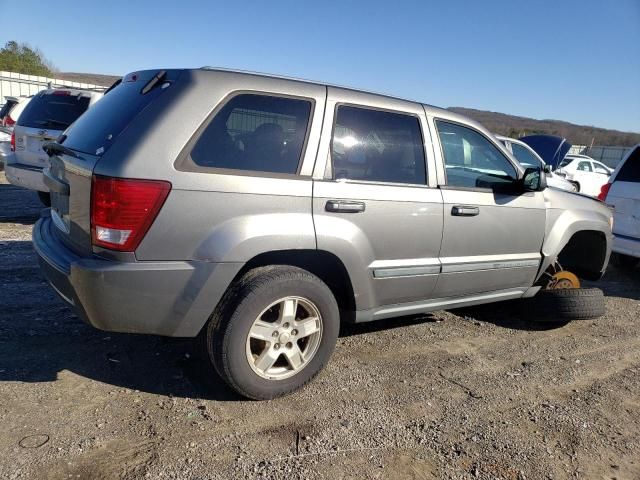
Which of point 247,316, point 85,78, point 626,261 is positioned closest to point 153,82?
A: point 247,316

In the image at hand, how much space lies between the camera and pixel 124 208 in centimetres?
262

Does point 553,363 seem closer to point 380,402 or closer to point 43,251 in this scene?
point 380,402

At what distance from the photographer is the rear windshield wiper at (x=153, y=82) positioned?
298 cm

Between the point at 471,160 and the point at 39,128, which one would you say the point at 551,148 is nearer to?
the point at 471,160

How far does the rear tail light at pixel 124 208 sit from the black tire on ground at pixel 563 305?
351cm

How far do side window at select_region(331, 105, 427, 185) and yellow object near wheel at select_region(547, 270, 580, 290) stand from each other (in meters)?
2.15

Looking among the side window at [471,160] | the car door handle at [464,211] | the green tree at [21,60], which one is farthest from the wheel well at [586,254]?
the green tree at [21,60]

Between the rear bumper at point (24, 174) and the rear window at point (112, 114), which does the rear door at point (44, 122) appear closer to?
the rear bumper at point (24, 174)

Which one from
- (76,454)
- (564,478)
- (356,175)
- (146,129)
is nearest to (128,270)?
(146,129)

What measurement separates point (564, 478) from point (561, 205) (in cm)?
256

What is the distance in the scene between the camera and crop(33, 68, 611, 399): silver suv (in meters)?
2.68

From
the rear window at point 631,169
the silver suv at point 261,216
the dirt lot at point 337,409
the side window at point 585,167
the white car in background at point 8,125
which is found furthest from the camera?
the side window at point 585,167

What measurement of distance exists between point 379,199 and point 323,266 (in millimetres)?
572

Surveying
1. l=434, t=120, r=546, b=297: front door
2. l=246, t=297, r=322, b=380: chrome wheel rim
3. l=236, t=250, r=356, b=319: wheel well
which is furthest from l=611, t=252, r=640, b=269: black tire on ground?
l=246, t=297, r=322, b=380: chrome wheel rim
